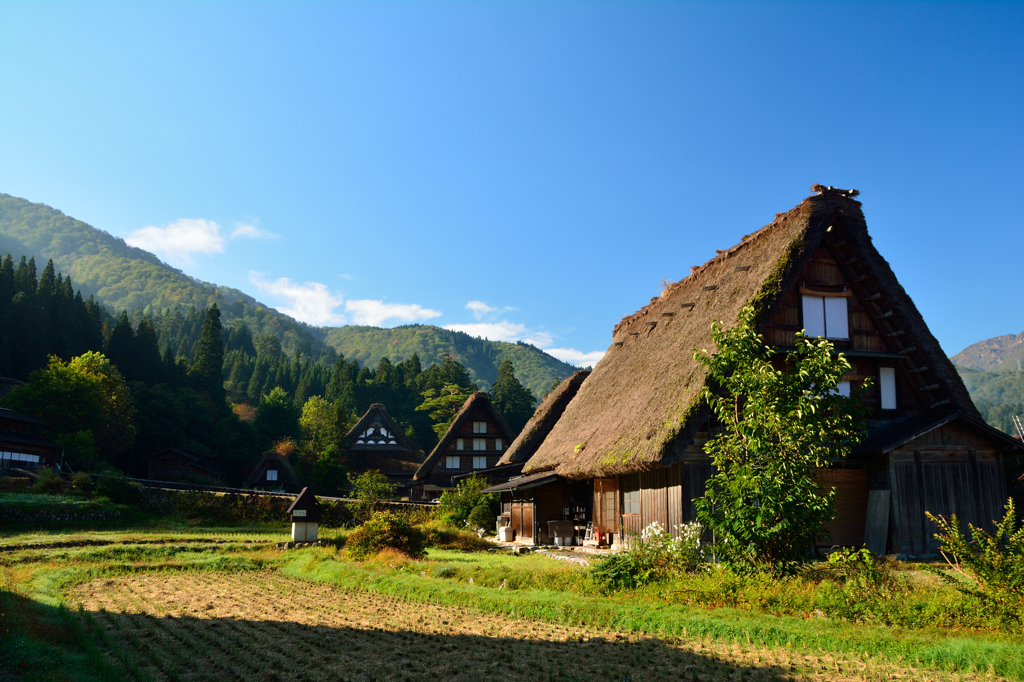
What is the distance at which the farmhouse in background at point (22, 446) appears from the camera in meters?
36.7

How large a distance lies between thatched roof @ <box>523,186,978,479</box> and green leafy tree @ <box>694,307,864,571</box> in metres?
3.36

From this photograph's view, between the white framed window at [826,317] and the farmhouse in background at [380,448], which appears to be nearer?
the white framed window at [826,317]

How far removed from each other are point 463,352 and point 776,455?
14298cm

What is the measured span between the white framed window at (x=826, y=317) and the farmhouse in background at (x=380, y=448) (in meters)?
43.9

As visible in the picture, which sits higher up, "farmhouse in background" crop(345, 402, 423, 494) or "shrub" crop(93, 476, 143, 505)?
"farmhouse in background" crop(345, 402, 423, 494)

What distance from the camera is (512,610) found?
10.2 meters

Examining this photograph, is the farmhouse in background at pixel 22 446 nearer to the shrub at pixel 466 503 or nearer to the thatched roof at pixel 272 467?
the thatched roof at pixel 272 467

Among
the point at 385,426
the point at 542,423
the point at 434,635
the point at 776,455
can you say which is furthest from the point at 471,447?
the point at 434,635

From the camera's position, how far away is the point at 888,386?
19.0 m

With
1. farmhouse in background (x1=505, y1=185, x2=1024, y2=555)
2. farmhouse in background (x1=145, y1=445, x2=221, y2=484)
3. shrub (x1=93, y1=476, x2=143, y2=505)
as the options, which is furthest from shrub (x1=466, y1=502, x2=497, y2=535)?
farmhouse in background (x1=145, y1=445, x2=221, y2=484)

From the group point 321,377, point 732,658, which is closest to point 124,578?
point 732,658

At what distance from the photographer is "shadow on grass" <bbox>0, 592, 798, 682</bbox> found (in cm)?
684

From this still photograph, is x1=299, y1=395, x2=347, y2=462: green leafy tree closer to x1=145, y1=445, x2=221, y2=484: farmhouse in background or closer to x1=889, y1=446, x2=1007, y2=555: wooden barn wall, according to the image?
x1=145, y1=445, x2=221, y2=484: farmhouse in background

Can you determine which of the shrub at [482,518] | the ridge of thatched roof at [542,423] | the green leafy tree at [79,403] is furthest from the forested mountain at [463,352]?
the shrub at [482,518]
